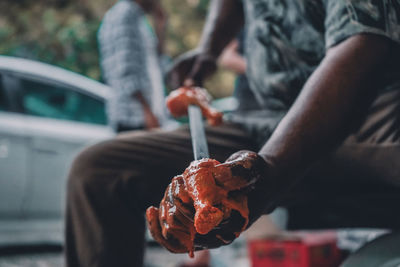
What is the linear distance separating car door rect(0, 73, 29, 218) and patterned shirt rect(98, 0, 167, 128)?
0.87 meters

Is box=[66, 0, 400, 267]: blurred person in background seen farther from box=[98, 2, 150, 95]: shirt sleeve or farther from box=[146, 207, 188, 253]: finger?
box=[98, 2, 150, 95]: shirt sleeve

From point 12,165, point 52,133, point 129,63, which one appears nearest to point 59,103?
point 52,133

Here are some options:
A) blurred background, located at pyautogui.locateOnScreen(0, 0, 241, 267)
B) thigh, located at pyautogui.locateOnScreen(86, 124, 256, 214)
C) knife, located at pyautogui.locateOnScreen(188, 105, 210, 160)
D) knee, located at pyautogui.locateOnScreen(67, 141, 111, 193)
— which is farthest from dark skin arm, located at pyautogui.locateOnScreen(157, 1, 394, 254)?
blurred background, located at pyautogui.locateOnScreen(0, 0, 241, 267)

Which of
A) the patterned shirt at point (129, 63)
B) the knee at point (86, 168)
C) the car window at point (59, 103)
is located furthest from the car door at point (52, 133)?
the knee at point (86, 168)

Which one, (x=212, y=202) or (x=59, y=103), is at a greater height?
(x=59, y=103)

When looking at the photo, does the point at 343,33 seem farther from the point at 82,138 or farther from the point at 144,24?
the point at 82,138

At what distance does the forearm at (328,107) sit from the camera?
0.71 meters

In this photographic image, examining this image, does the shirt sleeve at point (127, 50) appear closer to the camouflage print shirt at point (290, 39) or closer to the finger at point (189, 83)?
the finger at point (189, 83)

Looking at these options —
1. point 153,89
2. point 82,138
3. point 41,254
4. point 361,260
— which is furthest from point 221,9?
point 41,254

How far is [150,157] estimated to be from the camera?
3.72 feet

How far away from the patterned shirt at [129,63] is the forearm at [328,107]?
2.62 m

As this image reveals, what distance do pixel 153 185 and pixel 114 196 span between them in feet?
0.34

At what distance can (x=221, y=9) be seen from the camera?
1.52 meters

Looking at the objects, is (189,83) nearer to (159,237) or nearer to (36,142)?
(159,237)
